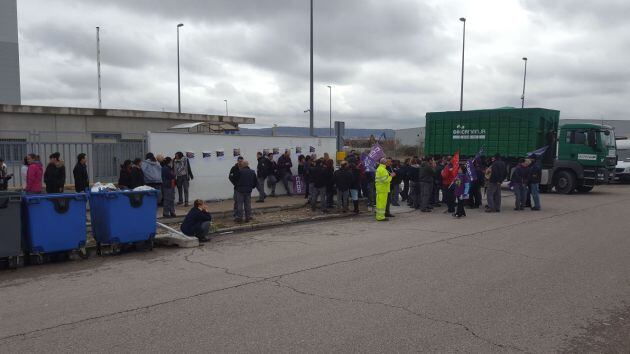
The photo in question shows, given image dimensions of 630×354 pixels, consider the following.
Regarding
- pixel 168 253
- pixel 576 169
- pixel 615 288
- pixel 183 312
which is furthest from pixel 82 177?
pixel 576 169

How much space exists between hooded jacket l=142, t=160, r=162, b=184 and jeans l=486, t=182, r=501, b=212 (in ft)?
31.3

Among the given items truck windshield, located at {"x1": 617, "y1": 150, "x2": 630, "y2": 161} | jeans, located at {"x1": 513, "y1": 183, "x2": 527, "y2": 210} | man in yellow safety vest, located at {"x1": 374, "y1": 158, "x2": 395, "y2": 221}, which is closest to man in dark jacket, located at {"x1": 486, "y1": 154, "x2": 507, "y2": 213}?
jeans, located at {"x1": 513, "y1": 183, "x2": 527, "y2": 210}

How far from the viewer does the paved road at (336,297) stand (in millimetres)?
4660

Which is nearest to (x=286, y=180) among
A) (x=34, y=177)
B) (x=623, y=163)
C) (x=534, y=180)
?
(x=534, y=180)

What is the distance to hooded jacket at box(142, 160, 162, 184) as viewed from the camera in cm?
1263

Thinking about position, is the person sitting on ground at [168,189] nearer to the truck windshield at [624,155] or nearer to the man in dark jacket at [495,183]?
the man in dark jacket at [495,183]

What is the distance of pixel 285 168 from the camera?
17.3 metres

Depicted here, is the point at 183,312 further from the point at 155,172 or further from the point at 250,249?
the point at 155,172

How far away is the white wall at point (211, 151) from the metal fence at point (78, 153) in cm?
66

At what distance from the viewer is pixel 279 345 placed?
4.48 meters

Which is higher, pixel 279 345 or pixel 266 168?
pixel 266 168

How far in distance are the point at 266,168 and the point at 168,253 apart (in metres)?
7.54

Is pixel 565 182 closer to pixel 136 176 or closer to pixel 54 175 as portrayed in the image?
pixel 136 176

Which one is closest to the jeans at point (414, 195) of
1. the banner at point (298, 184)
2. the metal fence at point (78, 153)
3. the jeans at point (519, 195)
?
the jeans at point (519, 195)
